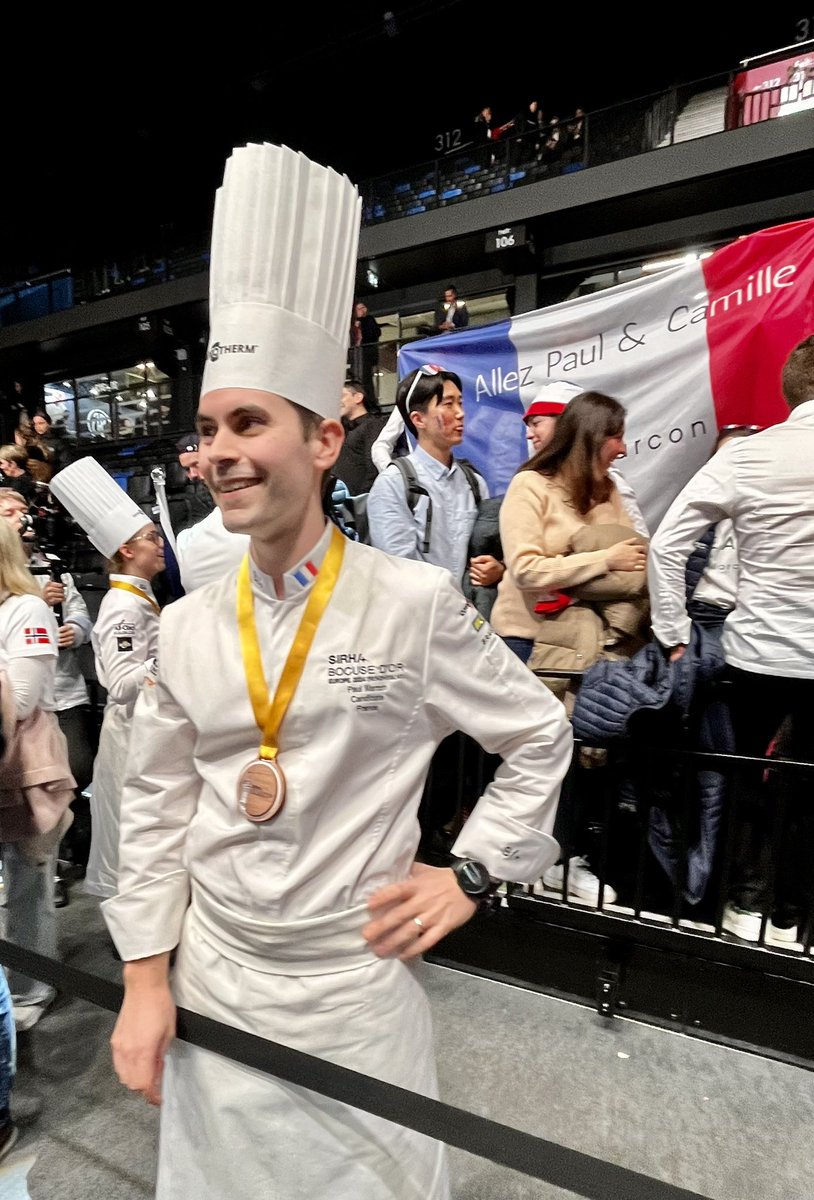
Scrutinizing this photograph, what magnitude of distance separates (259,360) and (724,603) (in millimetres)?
2176

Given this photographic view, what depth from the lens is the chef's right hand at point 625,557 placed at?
7.88ft

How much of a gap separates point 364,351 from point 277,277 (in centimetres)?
815

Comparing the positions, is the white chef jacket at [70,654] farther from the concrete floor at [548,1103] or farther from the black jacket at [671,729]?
the black jacket at [671,729]

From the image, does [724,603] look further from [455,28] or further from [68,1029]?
[455,28]

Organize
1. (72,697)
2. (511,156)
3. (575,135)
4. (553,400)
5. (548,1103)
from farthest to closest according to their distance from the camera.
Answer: (511,156), (575,135), (72,697), (553,400), (548,1103)

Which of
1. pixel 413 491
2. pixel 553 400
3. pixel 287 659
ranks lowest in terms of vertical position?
pixel 287 659

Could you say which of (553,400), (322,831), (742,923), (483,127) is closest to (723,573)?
(553,400)

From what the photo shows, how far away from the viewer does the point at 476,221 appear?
9773mm

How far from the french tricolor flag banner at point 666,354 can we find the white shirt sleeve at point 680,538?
1.07m

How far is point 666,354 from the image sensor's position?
3318 millimetres

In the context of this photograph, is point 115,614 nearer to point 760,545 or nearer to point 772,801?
point 760,545

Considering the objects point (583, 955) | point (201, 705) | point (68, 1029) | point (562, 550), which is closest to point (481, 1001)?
point (583, 955)

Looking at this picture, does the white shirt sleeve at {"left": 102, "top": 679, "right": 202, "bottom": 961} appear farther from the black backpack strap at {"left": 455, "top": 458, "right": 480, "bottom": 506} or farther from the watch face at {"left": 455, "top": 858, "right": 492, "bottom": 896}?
the black backpack strap at {"left": 455, "top": 458, "right": 480, "bottom": 506}

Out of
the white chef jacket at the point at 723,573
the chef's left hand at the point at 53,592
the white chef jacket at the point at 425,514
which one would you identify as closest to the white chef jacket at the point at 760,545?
the white chef jacket at the point at 723,573
